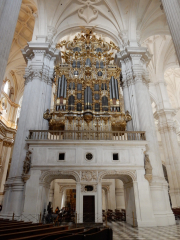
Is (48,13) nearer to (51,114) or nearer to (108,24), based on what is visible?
(108,24)

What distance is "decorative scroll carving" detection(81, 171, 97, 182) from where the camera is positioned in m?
9.62

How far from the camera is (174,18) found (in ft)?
24.9

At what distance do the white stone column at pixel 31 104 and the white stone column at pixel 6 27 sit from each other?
5.22 metres

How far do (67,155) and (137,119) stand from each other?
213 inches

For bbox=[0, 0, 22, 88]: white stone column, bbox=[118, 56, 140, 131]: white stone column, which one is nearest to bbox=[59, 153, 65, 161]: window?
bbox=[118, 56, 140, 131]: white stone column

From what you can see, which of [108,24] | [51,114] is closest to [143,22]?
[108,24]

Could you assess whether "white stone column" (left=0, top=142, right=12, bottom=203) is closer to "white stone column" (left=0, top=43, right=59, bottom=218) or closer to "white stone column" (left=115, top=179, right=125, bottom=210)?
"white stone column" (left=0, top=43, right=59, bottom=218)

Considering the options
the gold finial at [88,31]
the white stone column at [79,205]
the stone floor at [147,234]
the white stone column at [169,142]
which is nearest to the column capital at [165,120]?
the white stone column at [169,142]

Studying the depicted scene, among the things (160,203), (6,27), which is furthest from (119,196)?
(6,27)

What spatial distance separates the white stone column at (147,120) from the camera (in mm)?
9698

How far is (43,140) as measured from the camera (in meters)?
10.1

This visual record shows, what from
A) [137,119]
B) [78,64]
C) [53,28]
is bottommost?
[137,119]

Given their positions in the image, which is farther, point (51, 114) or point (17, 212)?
point (51, 114)

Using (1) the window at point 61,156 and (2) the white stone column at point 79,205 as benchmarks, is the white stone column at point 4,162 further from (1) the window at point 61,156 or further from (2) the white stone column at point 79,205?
(2) the white stone column at point 79,205
